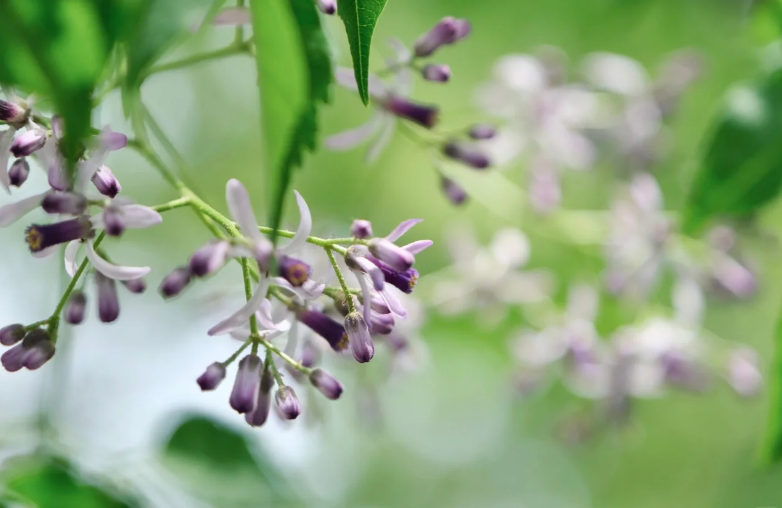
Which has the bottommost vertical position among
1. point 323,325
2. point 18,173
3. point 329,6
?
point 323,325

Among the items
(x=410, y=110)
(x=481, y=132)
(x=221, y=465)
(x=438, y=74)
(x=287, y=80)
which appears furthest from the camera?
(x=221, y=465)

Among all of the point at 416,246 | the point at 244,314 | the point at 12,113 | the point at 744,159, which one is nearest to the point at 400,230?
the point at 416,246

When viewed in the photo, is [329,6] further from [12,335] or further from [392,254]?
[12,335]

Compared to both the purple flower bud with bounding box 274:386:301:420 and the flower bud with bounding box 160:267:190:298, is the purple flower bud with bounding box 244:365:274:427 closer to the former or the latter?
the purple flower bud with bounding box 274:386:301:420

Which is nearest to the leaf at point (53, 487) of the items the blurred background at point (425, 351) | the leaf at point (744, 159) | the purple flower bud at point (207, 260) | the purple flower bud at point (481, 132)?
the blurred background at point (425, 351)

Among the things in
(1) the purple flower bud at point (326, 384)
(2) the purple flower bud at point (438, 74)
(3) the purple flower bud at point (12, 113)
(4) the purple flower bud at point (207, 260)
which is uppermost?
(3) the purple flower bud at point (12, 113)

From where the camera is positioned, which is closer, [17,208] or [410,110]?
[17,208]

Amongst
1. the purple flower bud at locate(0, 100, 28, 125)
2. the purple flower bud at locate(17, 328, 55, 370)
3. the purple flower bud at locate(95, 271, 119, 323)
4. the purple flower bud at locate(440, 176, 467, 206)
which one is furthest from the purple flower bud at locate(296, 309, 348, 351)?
the purple flower bud at locate(440, 176, 467, 206)

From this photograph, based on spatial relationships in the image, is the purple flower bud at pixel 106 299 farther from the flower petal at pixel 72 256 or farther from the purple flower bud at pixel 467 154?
the purple flower bud at pixel 467 154

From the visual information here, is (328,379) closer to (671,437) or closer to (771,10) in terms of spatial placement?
(771,10)
